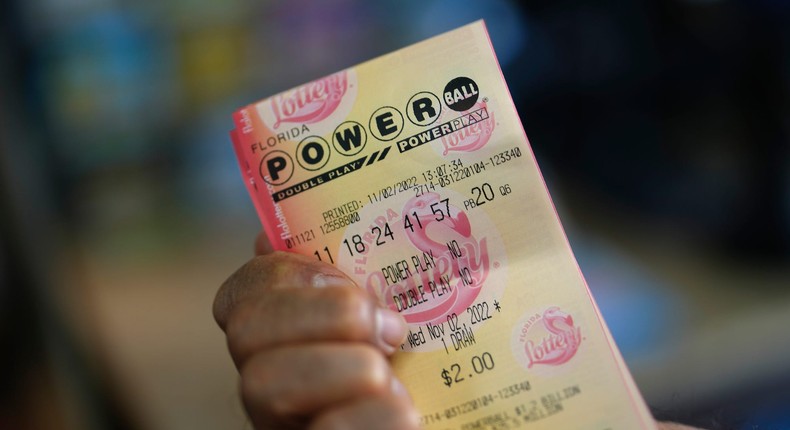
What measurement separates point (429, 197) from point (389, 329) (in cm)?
11

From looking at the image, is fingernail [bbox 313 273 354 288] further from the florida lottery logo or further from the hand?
the florida lottery logo

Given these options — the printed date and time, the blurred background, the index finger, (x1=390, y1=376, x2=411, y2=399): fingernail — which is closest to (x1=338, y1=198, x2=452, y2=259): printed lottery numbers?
the printed date and time

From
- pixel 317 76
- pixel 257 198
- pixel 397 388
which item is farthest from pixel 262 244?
pixel 317 76

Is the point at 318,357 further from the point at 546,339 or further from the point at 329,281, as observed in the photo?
the point at 546,339

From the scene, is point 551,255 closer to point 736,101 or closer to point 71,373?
point 71,373

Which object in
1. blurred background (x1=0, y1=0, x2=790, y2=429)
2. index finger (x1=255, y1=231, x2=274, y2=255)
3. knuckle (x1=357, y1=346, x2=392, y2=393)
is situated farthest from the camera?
blurred background (x1=0, y1=0, x2=790, y2=429)

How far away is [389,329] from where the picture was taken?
51 cm

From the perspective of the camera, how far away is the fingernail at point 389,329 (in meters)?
0.51

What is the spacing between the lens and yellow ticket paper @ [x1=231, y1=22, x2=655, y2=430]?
54cm

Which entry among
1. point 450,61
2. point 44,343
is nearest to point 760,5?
point 450,61

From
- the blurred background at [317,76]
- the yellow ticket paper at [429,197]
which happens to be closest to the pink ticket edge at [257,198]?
the yellow ticket paper at [429,197]

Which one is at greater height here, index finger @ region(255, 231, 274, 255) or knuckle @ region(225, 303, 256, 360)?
index finger @ region(255, 231, 274, 255)

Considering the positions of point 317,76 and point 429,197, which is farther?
point 317,76

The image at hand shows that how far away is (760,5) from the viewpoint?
5.27ft
